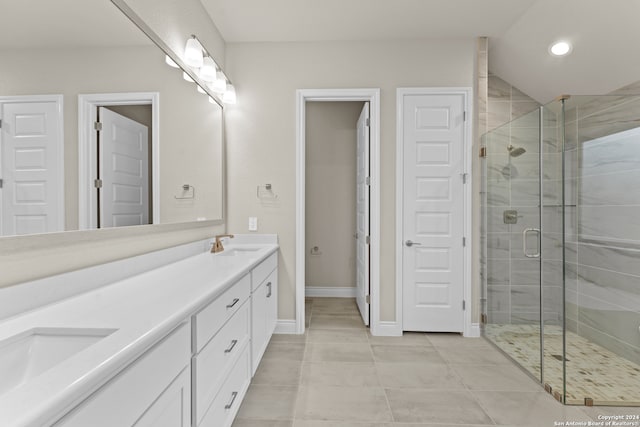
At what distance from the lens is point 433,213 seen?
118 inches

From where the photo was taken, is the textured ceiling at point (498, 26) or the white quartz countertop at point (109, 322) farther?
the textured ceiling at point (498, 26)

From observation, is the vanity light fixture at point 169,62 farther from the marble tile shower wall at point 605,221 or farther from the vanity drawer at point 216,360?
the marble tile shower wall at point 605,221

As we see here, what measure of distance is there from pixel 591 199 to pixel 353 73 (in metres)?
2.17

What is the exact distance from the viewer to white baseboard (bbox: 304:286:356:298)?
14.1ft

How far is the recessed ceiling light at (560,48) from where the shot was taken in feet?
8.80

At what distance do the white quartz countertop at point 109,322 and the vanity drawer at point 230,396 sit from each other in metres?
0.48

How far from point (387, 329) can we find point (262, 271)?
1.42 meters

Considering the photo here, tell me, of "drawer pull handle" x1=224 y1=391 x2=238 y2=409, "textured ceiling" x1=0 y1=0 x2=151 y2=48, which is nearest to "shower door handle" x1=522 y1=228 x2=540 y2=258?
"drawer pull handle" x1=224 y1=391 x2=238 y2=409

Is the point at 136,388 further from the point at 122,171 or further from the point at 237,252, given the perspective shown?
the point at 237,252

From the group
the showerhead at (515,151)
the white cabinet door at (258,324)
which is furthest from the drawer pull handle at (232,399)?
the showerhead at (515,151)

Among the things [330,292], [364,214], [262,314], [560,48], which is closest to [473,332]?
[364,214]

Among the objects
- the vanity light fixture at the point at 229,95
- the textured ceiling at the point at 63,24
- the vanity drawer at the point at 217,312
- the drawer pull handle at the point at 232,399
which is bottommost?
the drawer pull handle at the point at 232,399

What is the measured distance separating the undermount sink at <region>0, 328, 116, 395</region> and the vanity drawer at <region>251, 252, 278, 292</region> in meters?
1.18

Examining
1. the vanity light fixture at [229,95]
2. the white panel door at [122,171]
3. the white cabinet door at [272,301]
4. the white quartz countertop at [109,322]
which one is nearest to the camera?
the white quartz countertop at [109,322]
